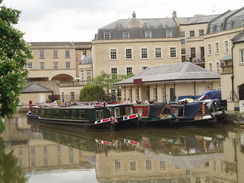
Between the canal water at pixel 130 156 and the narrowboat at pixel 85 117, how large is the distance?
0.55 m

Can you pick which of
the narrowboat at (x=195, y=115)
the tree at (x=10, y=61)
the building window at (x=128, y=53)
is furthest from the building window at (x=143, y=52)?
the tree at (x=10, y=61)

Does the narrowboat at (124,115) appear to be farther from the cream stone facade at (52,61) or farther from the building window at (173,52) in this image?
the cream stone facade at (52,61)

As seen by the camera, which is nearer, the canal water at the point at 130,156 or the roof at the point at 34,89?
the canal water at the point at 130,156

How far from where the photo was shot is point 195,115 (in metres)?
23.7

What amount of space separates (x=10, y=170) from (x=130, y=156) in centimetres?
487

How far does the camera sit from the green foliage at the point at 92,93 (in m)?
39.8

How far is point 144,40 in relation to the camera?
4581cm

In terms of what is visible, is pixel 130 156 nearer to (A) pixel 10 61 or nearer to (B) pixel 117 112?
(A) pixel 10 61

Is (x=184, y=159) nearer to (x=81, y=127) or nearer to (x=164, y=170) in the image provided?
(x=164, y=170)

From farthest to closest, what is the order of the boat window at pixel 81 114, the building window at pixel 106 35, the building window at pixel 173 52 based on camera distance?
the building window at pixel 173 52
the building window at pixel 106 35
the boat window at pixel 81 114

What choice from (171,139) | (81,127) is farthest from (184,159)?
(81,127)

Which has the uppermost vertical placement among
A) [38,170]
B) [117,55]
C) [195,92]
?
[117,55]

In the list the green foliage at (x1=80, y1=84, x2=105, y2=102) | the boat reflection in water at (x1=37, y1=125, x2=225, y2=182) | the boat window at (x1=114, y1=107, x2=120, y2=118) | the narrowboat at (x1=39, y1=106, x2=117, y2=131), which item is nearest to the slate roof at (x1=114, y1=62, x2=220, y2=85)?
the boat window at (x1=114, y1=107, x2=120, y2=118)

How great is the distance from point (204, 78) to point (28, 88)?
86.4ft
